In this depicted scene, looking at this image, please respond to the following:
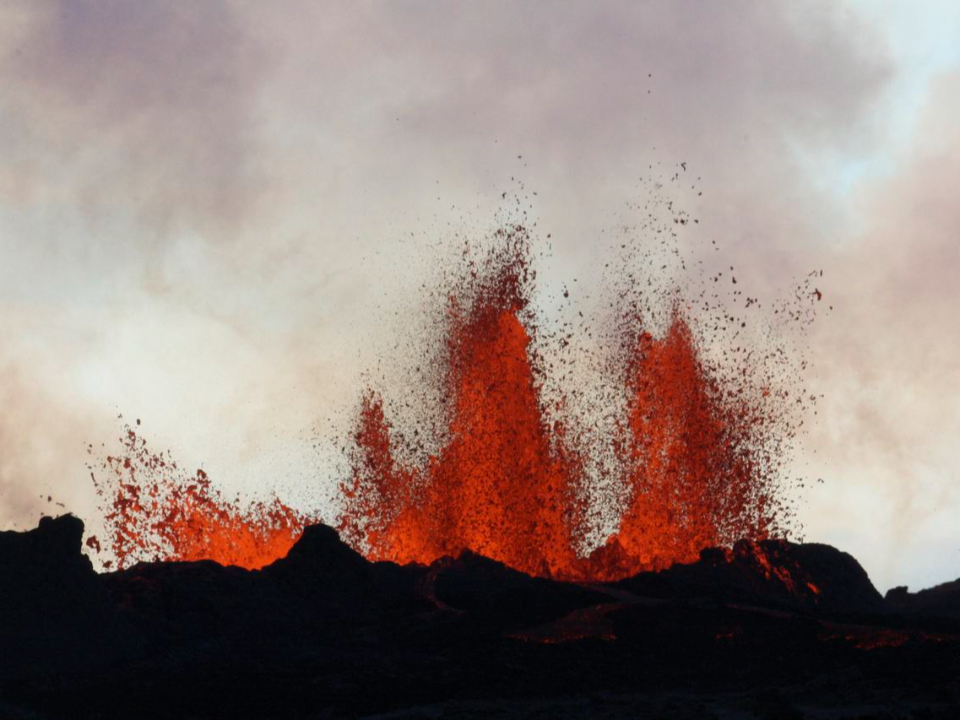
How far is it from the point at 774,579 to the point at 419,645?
60.9ft

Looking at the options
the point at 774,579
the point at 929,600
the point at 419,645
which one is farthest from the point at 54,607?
the point at 929,600

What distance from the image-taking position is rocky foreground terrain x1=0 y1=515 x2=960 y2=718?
33.7m

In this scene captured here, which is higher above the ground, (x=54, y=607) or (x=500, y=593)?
(x=54, y=607)

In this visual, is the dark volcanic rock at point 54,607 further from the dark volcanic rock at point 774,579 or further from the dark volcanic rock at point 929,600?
the dark volcanic rock at point 929,600

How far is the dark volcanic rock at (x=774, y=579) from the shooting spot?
162 ft

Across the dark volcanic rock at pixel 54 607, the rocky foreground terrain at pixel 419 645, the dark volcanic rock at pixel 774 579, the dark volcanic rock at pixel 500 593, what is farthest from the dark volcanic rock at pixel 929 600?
the dark volcanic rock at pixel 54 607

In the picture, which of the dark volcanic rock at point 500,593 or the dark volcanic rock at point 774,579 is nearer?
the dark volcanic rock at point 500,593

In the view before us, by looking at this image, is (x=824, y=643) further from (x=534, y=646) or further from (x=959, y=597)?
(x=959, y=597)

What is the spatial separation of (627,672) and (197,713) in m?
12.3

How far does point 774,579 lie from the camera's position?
5247 cm

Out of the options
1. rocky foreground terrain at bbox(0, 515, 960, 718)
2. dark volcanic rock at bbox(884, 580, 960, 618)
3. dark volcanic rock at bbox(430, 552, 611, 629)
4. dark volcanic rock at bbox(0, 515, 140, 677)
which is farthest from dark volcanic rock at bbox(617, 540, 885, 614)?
dark volcanic rock at bbox(0, 515, 140, 677)

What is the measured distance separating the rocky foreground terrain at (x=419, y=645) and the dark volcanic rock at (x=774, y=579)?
41 cm

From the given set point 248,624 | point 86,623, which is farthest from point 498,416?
point 86,623

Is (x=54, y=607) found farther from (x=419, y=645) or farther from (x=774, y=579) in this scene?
(x=774, y=579)
